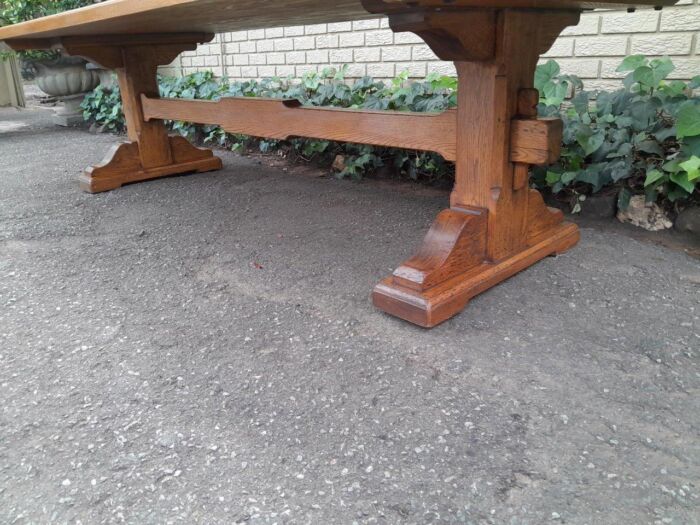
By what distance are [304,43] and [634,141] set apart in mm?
2987

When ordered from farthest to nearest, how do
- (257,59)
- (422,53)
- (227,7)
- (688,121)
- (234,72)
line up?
(234,72)
(257,59)
(422,53)
(688,121)
(227,7)

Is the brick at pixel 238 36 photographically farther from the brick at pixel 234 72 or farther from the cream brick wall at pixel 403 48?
the brick at pixel 234 72

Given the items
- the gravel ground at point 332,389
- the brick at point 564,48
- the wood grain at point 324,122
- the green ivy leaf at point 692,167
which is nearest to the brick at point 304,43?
the wood grain at point 324,122

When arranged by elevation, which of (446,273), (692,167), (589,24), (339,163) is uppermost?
A: (589,24)

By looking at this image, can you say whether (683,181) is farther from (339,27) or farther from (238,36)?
(238,36)

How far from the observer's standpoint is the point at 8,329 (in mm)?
1632

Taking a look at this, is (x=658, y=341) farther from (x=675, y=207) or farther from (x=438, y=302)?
(x=675, y=207)

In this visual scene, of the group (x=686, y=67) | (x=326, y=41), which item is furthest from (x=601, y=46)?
(x=326, y=41)

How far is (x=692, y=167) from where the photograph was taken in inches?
75.5

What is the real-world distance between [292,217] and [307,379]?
133 cm

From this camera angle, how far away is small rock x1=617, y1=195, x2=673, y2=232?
2.21 m

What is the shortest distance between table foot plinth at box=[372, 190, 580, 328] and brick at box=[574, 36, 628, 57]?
1.53 m

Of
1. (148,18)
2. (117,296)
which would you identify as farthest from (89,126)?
(117,296)

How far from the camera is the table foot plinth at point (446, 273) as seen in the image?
1.53 metres
